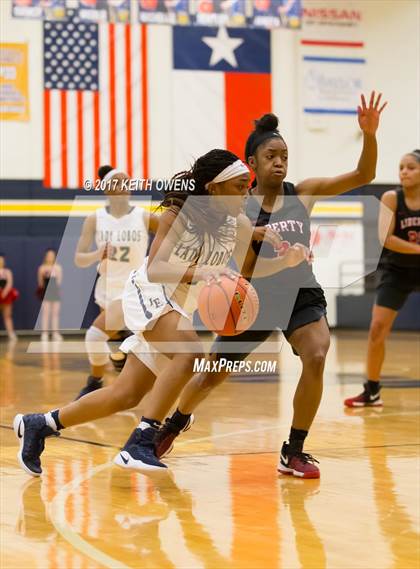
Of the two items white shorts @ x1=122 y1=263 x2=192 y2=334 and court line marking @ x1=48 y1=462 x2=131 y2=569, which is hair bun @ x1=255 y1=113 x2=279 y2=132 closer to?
white shorts @ x1=122 y1=263 x2=192 y2=334

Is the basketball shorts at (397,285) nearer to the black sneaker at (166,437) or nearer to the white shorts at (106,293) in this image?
the white shorts at (106,293)

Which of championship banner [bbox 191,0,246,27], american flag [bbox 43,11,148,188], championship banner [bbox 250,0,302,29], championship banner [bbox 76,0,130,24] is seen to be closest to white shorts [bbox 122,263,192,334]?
championship banner [bbox 76,0,130,24]

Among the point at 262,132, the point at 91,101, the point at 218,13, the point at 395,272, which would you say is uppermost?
the point at 218,13

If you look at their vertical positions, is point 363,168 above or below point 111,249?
above

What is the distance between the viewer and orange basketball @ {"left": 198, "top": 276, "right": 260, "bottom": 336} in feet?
17.7

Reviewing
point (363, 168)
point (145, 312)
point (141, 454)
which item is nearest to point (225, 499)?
point (141, 454)

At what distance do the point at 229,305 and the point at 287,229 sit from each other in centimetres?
50

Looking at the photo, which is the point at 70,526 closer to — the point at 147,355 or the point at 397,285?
the point at 147,355

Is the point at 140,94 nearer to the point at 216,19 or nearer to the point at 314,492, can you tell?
the point at 216,19

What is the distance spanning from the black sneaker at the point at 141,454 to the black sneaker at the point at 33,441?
42 centimetres

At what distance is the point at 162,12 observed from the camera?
1650 cm

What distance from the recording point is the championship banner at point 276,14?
17.2 meters

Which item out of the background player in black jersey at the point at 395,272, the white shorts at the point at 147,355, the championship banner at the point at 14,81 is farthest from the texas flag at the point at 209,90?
the white shorts at the point at 147,355

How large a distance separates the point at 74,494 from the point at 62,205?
14731 mm
